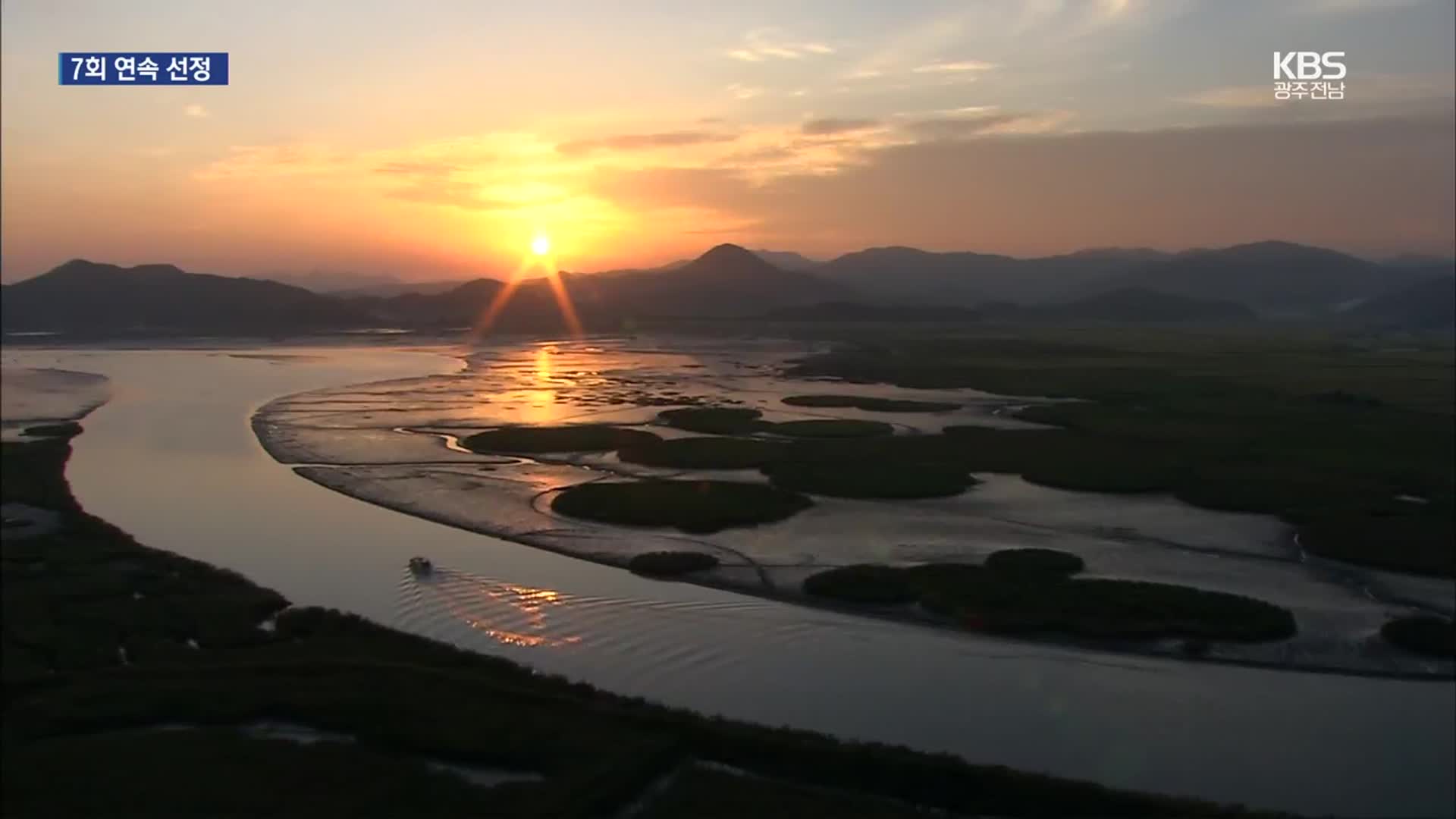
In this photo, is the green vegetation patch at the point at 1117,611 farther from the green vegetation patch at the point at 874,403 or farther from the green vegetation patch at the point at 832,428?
the green vegetation patch at the point at 874,403

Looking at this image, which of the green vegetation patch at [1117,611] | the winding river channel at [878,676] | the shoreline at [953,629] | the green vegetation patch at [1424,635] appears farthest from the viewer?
the green vegetation patch at [1117,611]

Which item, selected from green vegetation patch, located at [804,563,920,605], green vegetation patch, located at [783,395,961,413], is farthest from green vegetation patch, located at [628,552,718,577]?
green vegetation patch, located at [783,395,961,413]

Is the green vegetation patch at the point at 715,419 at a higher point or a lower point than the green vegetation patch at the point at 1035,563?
higher

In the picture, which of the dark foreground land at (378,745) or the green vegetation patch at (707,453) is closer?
the dark foreground land at (378,745)

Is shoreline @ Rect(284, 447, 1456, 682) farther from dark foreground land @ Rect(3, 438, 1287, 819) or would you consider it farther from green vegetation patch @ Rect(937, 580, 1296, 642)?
dark foreground land @ Rect(3, 438, 1287, 819)

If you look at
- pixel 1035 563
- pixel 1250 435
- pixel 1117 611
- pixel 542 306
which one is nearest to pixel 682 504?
pixel 1035 563

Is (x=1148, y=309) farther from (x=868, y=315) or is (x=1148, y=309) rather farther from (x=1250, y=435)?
(x=1250, y=435)

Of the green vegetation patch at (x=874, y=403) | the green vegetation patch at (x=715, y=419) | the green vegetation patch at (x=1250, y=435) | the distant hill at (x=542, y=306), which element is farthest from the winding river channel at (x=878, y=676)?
the distant hill at (x=542, y=306)

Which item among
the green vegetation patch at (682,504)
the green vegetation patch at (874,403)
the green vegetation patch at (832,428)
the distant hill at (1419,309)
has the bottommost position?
the green vegetation patch at (682,504)
